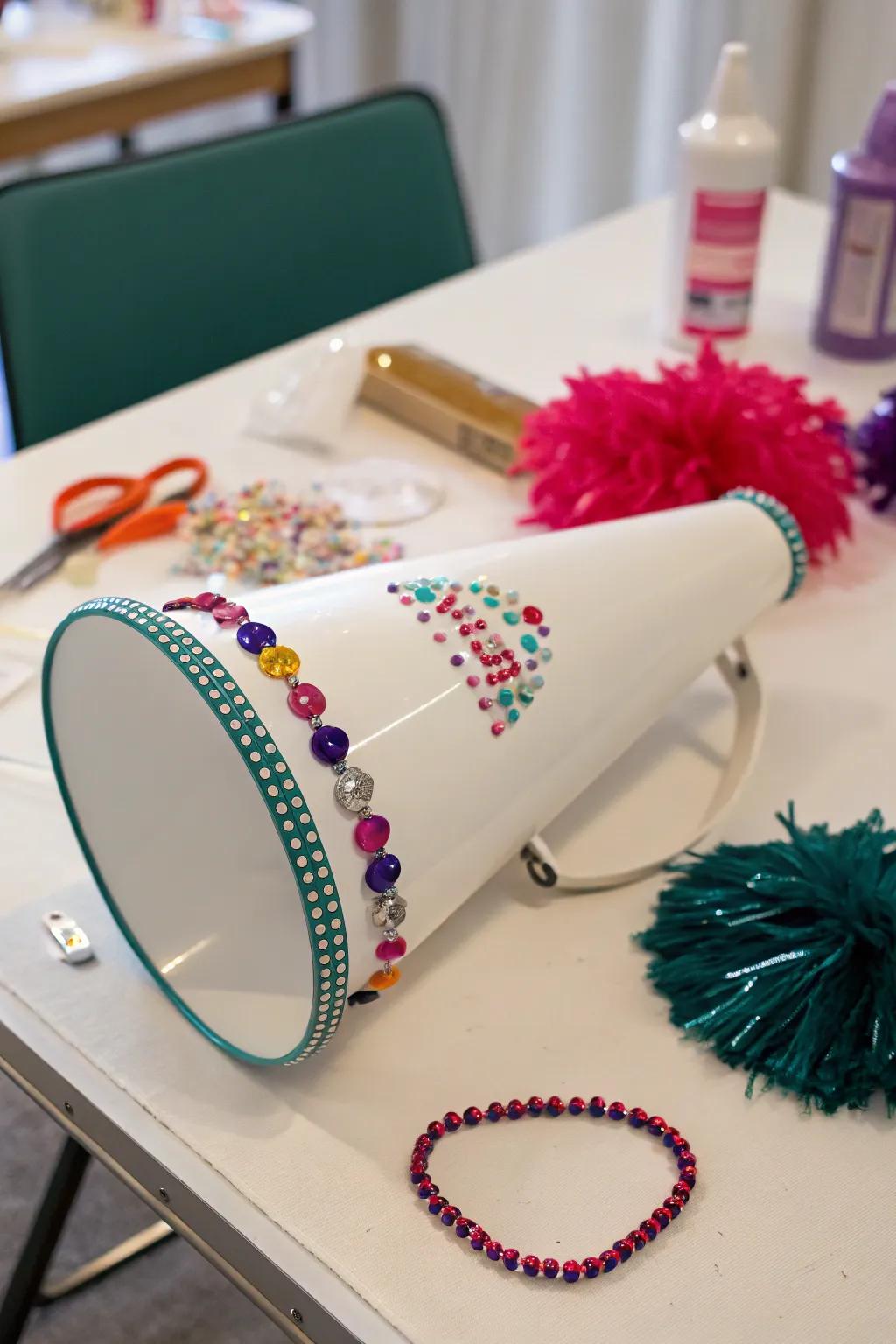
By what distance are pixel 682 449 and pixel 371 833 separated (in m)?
0.38

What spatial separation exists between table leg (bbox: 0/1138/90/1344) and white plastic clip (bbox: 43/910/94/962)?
257 millimetres

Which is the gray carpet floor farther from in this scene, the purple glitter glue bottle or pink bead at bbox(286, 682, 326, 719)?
the purple glitter glue bottle

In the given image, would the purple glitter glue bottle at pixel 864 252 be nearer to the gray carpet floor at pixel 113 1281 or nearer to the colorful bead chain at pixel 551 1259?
the colorful bead chain at pixel 551 1259

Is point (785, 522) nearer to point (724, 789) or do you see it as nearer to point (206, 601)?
point (724, 789)

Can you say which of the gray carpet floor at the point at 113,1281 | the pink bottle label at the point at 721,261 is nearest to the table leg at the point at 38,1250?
the gray carpet floor at the point at 113,1281

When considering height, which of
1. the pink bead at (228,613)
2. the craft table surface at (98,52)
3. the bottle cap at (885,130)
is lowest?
the pink bead at (228,613)

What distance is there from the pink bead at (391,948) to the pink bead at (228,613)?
0.42 ft

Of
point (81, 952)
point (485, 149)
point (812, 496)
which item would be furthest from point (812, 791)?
point (485, 149)

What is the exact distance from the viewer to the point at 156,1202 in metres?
0.51

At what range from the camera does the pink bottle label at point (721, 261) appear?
94 cm

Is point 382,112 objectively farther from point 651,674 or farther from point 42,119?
point 651,674

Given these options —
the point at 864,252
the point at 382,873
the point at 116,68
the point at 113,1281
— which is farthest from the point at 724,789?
the point at 116,68

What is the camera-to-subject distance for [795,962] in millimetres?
532

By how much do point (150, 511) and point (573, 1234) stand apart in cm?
49
